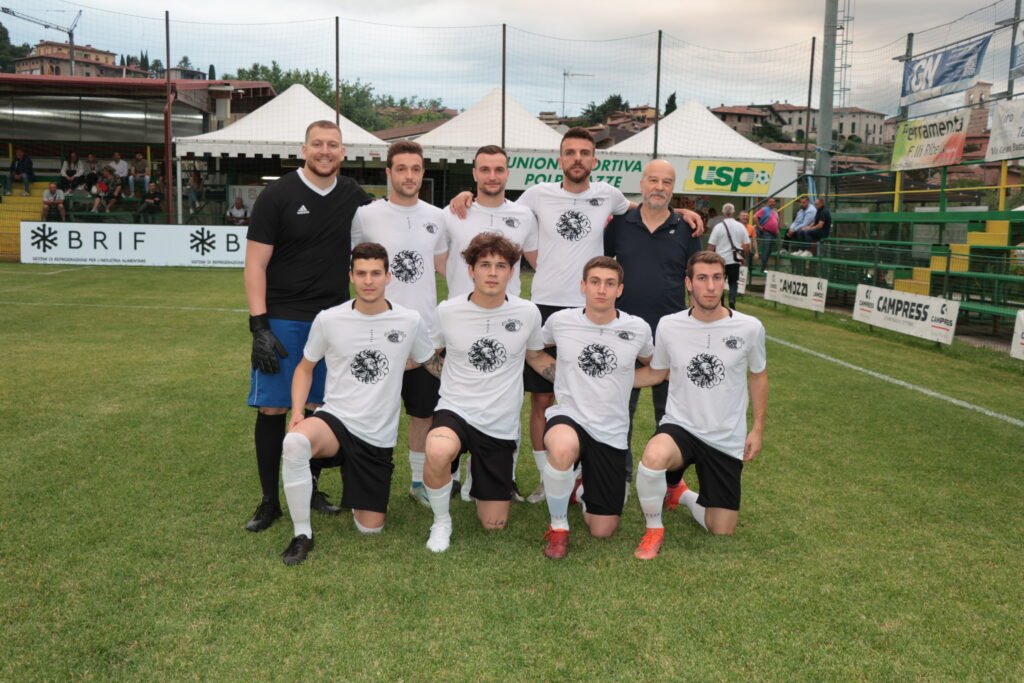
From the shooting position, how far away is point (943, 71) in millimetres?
15938

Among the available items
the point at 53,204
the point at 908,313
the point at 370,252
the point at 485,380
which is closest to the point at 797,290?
the point at 908,313

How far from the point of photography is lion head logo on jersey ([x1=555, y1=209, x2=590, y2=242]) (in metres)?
4.46

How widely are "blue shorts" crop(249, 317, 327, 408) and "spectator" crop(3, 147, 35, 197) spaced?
982 inches

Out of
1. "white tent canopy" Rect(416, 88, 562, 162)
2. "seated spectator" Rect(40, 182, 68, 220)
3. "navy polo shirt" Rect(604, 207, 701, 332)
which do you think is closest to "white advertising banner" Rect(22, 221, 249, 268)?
"seated spectator" Rect(40, 182, 68, 220)

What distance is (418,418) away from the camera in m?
4.49

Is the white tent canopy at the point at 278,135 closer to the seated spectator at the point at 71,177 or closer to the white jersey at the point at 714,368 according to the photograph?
the seated spectator at the point at 71,177

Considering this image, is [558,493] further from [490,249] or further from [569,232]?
[569,232]

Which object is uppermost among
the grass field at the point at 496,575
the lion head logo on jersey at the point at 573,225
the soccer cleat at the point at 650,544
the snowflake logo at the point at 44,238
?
the lion head logo on jersey at the point at 573,225

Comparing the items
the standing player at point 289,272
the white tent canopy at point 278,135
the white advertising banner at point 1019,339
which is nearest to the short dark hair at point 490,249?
the standing player at point 289,272

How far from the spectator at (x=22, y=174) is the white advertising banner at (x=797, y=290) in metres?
21.9

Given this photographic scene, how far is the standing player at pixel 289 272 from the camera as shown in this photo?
3879mm

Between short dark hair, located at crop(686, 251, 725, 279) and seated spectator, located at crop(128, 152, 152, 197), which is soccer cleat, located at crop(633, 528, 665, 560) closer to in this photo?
short dark hair, located at crop(686, 251, 725, 279)

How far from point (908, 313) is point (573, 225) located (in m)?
8.05

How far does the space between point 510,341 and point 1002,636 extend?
92.5 inches
